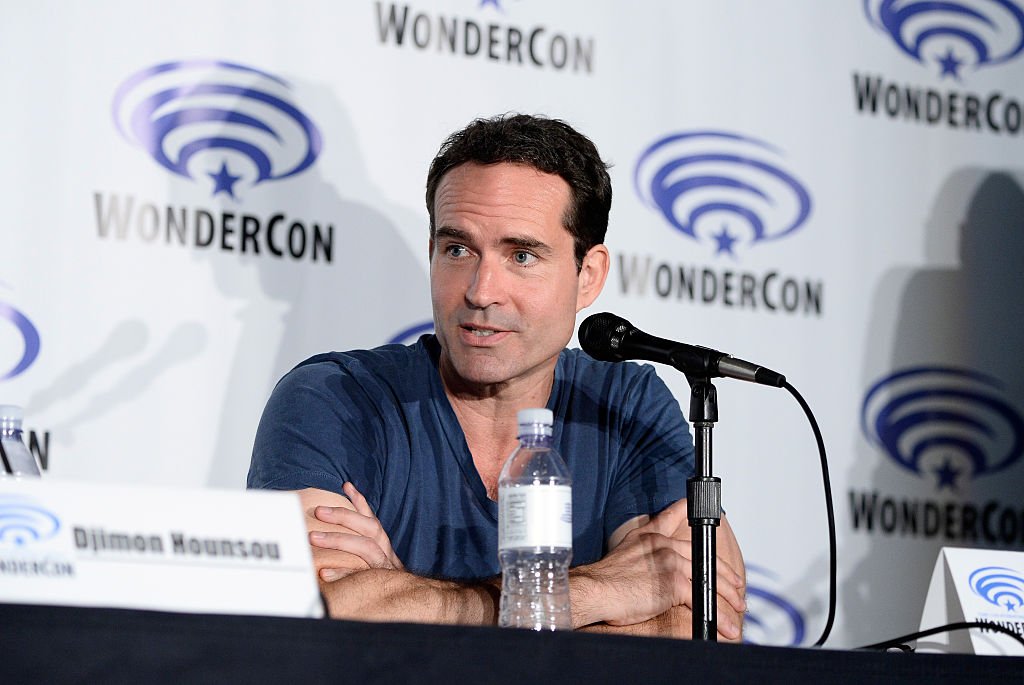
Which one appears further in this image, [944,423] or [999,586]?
[944,423]

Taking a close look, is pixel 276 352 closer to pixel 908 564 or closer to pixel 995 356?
pixel 908 564

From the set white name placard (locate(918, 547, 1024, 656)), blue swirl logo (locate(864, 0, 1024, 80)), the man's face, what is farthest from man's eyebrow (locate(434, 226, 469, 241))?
blue swirl logo (locate(864, 0, 1024, 80))

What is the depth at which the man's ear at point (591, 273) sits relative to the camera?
8.59ft

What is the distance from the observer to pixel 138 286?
2.97 metres

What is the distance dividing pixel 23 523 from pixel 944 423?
3005 millimetres

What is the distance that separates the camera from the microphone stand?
1771 mm

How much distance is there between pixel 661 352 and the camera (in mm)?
1838

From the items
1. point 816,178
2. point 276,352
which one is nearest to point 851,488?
point 816,178

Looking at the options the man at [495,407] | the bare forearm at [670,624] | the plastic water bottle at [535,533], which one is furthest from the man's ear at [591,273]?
the bare forearm at [670,624]

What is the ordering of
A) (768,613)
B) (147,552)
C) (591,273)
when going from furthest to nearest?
(768,613)
(591,273)
(147,552)

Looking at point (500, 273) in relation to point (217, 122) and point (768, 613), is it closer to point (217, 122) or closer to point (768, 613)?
point (217, 122)

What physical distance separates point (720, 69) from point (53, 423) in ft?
6.79

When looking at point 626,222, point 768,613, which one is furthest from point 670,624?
point 626,222

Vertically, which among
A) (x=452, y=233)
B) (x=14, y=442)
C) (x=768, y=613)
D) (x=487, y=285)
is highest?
(x=452, y=233)
